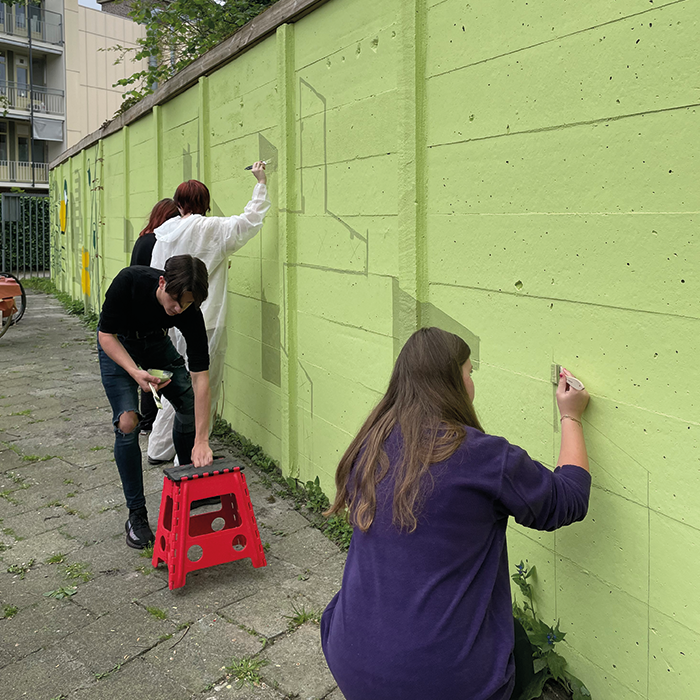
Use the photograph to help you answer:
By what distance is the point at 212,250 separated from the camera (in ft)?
15.0

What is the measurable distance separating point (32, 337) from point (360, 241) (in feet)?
26.8

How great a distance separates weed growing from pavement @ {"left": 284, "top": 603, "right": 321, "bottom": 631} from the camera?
293 centimetres

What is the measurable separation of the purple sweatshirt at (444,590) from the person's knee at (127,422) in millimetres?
2118

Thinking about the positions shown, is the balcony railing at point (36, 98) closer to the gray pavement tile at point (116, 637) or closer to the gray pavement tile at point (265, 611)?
the gray pavement tile at point (116, 637)

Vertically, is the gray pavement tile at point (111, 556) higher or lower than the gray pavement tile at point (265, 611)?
higher

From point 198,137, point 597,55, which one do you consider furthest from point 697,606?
point 198,137

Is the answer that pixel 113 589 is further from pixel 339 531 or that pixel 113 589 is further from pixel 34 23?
pixel 34 23

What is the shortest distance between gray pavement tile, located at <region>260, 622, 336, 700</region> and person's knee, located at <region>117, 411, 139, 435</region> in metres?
1.38

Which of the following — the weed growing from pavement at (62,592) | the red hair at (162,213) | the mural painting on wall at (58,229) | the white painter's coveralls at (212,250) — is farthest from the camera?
the mural painting on wall at (58,229)

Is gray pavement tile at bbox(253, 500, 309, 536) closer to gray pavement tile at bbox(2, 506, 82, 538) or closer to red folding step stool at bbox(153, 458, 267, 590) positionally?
red folding step stool at bbox(153, 458, 267, 590)

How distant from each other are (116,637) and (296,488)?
1.67 meters

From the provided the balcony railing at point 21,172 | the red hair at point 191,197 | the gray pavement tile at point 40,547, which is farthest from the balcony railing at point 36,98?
the gray pavement tile at point 40,547

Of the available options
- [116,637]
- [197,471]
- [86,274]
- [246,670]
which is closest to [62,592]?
[116,637]

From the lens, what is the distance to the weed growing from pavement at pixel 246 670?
2.55m
